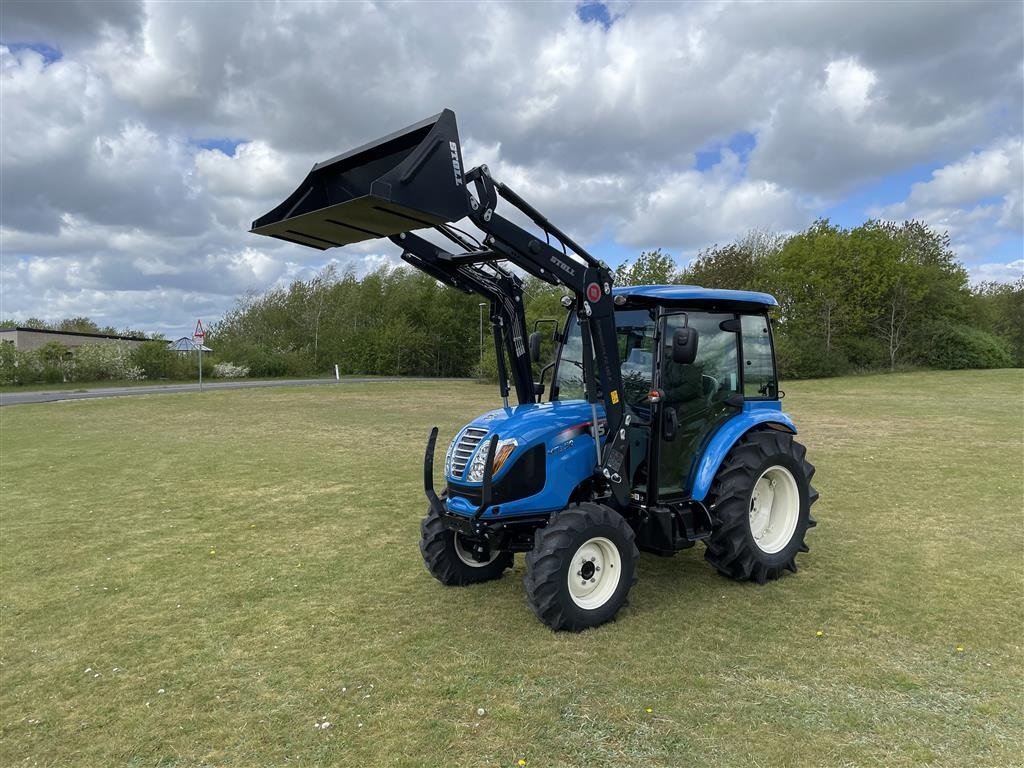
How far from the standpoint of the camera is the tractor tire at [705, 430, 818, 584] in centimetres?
526

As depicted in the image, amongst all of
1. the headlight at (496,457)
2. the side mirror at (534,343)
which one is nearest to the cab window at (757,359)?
the side mirror at (534,343)

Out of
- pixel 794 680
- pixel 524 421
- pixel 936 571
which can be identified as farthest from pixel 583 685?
pixel 936 571

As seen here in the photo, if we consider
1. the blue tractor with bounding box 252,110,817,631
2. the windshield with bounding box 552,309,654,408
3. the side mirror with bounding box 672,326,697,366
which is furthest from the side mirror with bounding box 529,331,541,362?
the side mirror with bounding box 672,326,697,366

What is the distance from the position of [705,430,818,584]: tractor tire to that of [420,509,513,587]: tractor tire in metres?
1.81

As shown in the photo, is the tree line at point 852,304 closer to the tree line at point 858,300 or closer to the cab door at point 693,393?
the tree line at point 858,300

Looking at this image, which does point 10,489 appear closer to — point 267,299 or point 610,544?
point 610,544

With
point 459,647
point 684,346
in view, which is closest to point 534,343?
point 684,346

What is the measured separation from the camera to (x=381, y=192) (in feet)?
12.2

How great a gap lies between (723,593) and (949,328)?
132 feet

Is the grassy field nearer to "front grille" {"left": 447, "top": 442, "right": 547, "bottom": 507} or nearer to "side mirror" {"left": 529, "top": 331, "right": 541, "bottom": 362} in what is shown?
"front grille" {"left": 447, "top": 442, "right": 547, "bottom": 507}

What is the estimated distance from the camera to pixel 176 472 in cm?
1112

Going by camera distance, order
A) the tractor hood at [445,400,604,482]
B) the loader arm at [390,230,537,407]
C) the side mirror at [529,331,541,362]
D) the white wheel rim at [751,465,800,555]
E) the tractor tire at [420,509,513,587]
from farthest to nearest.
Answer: the side mirror at [529,331,541,362] → the white wheel rim at [751,465,800,555] → the tractor tire at [420,509,513,587] → the loader arm at [390,230,537,407] → the tractor hood at [445,400,604,482]

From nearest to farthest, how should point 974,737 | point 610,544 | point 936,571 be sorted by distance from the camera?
point 974,737
point 610,544
point 936,571

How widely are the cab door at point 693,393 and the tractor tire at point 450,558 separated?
A: 1610mm
